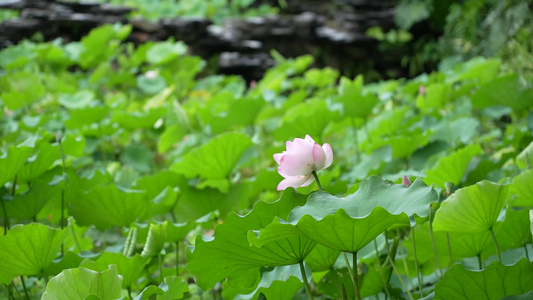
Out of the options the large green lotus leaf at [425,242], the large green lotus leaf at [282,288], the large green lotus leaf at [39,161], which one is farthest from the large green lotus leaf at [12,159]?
the large green lotus leaf at [425,242]

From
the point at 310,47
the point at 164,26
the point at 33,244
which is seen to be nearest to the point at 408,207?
the point at 33,244

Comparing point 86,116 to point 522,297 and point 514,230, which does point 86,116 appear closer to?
point 514,230

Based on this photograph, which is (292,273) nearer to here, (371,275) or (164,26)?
(371,275)

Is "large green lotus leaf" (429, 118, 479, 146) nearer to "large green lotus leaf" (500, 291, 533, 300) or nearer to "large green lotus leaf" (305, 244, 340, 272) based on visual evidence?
"large green lotus leaf" (305, 244, 340, 272)

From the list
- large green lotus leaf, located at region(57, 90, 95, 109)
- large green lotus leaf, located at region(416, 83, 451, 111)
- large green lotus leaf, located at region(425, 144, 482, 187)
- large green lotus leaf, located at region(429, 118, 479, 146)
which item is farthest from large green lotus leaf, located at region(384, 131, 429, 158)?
large green lotus leaf, located at region(57, 90, 95, 109)

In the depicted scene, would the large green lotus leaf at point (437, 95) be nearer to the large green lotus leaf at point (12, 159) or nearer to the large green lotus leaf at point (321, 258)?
the large green lotus leaf at point (321, 258)

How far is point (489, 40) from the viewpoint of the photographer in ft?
10.4

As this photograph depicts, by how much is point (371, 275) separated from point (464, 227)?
22cm

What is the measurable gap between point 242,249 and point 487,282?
32cm

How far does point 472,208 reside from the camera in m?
0.69

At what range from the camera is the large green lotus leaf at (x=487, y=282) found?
0.67 meters

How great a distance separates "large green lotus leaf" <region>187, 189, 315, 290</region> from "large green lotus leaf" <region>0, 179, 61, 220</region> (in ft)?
1.47

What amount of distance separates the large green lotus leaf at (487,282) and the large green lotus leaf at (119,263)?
46cm

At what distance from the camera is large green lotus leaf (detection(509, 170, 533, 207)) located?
80 cm
